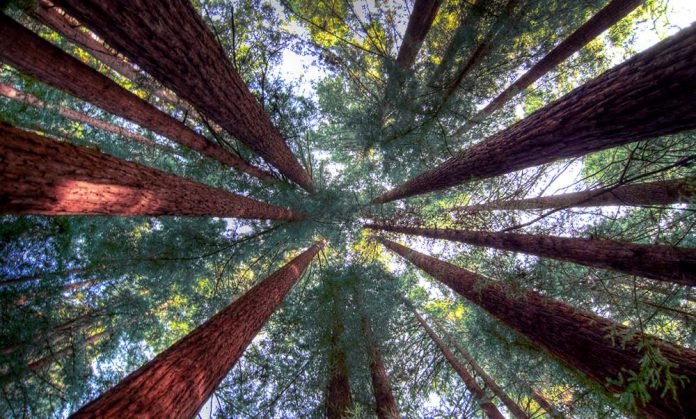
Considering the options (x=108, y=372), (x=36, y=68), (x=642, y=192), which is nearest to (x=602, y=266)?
(x=642, y=192)

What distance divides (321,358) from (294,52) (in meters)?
7.56

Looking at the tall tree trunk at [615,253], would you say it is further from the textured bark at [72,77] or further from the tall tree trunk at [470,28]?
the textured bark at [72,77]

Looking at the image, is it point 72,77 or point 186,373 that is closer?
point 186,373

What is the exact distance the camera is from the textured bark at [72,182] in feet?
6.53

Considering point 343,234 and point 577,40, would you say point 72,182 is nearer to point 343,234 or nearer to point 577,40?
point 343,234

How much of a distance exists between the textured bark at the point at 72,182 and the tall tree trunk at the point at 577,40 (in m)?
6.11

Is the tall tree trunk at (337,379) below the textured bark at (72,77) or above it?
below

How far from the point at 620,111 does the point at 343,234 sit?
8.88m

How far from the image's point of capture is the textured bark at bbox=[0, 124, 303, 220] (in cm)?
199

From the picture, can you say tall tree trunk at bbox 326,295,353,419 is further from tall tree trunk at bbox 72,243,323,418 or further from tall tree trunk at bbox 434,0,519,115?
tall tree trunk at bbox 434,0,519,115

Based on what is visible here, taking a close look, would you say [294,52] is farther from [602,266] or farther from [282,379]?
[282,379]

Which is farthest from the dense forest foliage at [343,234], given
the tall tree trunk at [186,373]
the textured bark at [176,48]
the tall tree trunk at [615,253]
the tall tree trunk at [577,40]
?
the tall tree trunk at [186,373]

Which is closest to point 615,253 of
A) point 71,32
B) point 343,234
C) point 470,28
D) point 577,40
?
point 470,28

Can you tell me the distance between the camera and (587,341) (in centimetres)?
360
